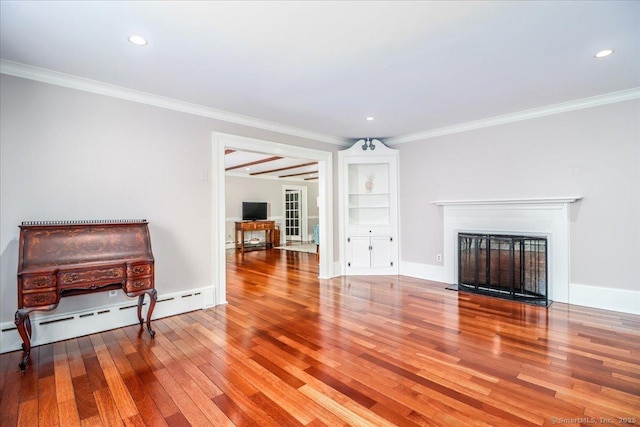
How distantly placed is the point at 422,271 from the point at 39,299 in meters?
4.89

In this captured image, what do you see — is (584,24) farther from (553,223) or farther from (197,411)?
(197,411)

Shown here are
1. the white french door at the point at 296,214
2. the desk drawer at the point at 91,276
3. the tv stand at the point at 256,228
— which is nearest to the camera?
the desk drawer at the point at 91,276

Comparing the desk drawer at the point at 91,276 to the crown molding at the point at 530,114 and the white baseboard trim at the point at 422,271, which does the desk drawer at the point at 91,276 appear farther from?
the crown molding at the point at 530,114

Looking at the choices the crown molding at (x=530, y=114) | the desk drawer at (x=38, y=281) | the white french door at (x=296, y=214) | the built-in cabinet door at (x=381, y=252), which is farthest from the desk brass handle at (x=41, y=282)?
the white french door at (x=296, y=214)

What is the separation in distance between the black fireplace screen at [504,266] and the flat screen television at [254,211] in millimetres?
7050

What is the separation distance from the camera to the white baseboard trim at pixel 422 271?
5.06 metres

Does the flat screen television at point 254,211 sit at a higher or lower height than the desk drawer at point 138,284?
higher

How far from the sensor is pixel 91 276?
8.71ft

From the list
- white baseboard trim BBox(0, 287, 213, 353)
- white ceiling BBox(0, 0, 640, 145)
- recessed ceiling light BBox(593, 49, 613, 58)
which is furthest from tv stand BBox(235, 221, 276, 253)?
recessed ceiling light BBox(593, 49, 613, 58)

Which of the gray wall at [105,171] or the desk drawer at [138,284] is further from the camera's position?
the desk drawer at [138,284]

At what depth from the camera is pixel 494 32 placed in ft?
7.38

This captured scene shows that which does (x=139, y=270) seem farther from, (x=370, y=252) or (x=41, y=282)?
(x=370, y=252)

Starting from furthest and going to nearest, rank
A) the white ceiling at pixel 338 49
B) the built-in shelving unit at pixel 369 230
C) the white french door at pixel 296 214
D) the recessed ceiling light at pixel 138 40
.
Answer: the white french door at pixel 296 214, the built-in shelving unit at pixel 369 230, the recessed ceiling light at pixel 138 40, the white ceiling at pixel 338 49

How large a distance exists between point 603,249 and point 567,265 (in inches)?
15.9
